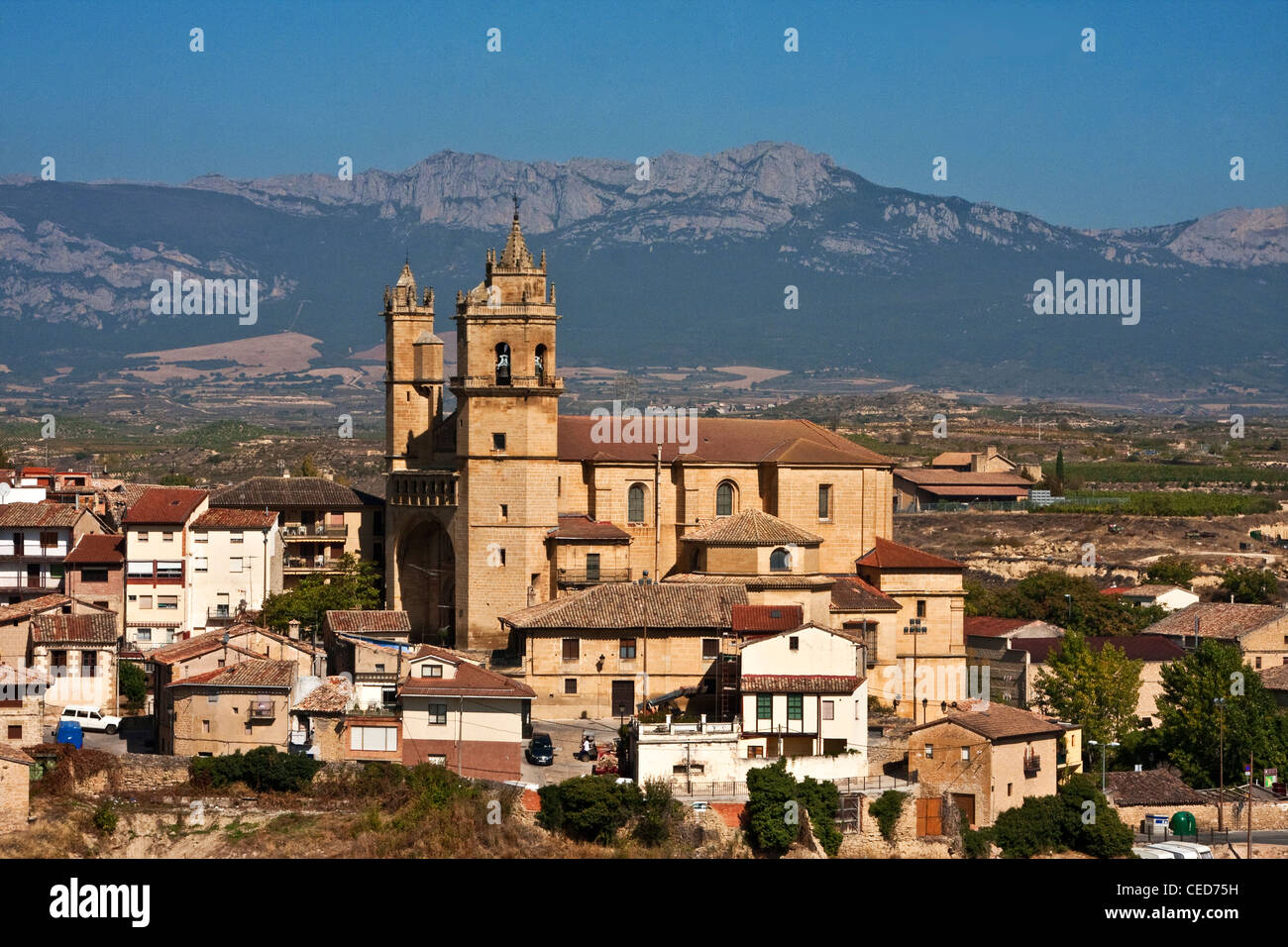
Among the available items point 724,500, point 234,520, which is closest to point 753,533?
point 724,500

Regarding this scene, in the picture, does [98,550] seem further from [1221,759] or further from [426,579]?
[1221,759]

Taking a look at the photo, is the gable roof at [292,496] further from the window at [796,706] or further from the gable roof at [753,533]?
the window at [796,706]

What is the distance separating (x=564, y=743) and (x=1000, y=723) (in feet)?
34.1

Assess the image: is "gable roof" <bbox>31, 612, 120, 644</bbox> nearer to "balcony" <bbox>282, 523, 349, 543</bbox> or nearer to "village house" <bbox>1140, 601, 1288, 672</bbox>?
"balcony" <bbox>282, 523, 349, 543</bbox>

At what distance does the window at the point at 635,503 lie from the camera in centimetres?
6203

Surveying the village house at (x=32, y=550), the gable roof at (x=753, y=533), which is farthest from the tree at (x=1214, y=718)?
the village house at (x=32, y=550)

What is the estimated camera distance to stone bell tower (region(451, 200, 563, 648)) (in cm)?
5788

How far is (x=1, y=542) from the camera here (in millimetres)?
63750

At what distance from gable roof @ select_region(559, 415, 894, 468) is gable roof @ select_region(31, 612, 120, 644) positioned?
577 inches

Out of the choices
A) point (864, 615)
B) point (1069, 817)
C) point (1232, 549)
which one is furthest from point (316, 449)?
point (1069, 817)

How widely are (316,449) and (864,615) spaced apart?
129 m

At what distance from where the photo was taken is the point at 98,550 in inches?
2507

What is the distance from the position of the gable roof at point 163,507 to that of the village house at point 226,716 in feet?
56.2

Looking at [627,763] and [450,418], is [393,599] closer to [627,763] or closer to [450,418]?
[450,418]
